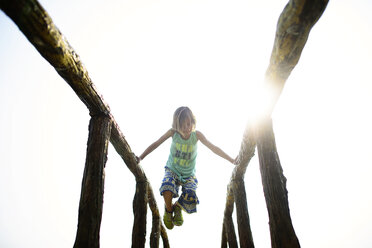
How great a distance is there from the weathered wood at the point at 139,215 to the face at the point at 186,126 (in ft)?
3.94

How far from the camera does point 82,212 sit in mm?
1590

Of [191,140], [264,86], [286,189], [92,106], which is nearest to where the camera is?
[264,86]

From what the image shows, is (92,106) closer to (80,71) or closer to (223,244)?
(80,71)

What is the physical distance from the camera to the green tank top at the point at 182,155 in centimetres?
419

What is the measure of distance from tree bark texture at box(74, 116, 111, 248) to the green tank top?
2.24 meters

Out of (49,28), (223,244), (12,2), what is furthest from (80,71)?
(223,244)

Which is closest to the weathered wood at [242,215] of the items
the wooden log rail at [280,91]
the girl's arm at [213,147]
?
the girl's arm at [213,147]

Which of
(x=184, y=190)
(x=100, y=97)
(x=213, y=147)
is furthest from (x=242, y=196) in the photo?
(x=100, y=97)

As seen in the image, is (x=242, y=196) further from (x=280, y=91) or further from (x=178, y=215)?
(x=280, y=91)

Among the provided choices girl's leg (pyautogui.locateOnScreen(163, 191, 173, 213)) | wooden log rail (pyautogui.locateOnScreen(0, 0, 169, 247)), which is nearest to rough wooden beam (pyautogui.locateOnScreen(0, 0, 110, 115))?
wooden log rail (pyautogui.locateOnScreen(0, 0, 169, 247))

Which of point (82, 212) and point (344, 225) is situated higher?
point (344, 225)

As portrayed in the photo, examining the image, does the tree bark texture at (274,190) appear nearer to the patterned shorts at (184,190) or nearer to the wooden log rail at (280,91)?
the wooden log rail at (280,91)

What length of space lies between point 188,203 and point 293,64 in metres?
3.28

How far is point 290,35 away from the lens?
3.53ft
